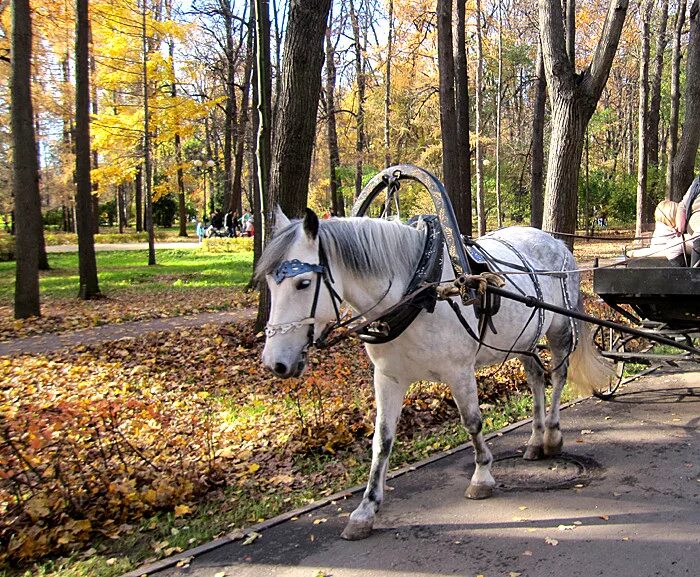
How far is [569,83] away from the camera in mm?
9867

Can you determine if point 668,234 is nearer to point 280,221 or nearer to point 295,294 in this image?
point 280,221

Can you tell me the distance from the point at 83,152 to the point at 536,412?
1302 centimetres

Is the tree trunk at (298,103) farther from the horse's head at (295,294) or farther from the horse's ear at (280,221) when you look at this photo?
the horse's head at (295,294)

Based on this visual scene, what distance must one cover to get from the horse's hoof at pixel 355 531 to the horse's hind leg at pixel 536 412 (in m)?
1.90

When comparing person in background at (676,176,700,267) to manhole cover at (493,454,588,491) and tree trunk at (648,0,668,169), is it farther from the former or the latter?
tree trunk at (648,0,668,169)

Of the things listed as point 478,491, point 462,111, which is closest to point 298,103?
point 478,491

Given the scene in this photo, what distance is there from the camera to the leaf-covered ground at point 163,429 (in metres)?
4.23

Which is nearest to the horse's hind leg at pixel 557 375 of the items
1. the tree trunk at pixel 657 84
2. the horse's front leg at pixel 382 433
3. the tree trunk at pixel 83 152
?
the horse's front leg at pixel 382 433

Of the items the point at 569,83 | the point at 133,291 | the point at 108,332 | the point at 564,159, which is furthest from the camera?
the point at 133,291

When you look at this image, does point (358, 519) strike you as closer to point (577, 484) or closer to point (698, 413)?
point (577, 484)

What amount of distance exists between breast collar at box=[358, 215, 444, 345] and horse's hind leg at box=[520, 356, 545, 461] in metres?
1.87

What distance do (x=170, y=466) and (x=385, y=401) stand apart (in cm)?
201

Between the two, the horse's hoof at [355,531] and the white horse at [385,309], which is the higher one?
the white horse at [385,309]

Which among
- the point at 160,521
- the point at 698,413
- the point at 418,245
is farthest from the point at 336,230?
the point at 698,413
